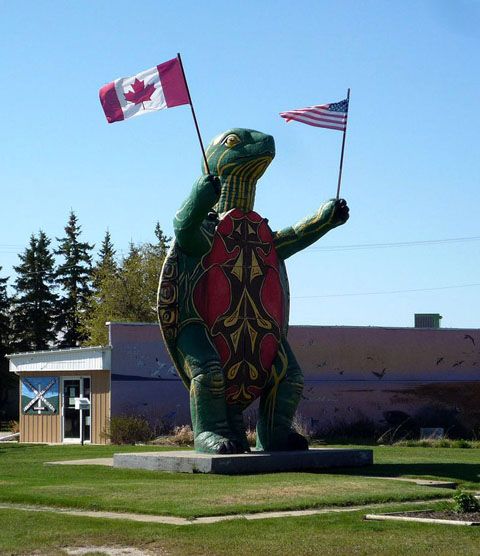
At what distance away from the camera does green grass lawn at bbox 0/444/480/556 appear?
903cm

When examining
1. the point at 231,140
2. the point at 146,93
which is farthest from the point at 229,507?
the point at 146,93

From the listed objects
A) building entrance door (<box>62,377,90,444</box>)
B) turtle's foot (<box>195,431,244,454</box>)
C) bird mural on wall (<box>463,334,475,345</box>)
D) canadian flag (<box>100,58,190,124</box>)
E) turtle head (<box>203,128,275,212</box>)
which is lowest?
turtle's foot (<box>195,431,244,454</box>)

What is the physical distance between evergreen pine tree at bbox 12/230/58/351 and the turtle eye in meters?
36.5

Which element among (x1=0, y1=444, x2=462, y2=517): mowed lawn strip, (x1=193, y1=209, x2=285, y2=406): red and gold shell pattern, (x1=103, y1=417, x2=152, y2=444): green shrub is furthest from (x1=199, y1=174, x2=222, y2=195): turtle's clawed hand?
(x1=103, y1=417, x2=152, y2=444): green shrub

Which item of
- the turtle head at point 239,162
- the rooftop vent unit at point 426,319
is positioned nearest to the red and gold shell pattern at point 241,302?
the turtle head at point 239,162

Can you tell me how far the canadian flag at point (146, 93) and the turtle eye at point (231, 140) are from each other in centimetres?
111

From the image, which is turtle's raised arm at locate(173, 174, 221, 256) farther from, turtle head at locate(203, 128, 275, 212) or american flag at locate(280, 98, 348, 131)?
american flag at locate(280, 98, 348, 131)

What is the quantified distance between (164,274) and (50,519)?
21.5 ft

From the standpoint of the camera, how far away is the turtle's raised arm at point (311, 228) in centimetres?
1719

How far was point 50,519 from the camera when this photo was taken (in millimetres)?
10555

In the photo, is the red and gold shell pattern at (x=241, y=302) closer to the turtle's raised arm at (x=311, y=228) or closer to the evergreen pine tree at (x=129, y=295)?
the turtle's raised arm at (x=311, y=228)

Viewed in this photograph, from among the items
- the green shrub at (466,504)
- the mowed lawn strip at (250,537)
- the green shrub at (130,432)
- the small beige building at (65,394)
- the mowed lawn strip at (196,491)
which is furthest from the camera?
the small beige building at (65,394)

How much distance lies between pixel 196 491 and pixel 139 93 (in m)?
7.07

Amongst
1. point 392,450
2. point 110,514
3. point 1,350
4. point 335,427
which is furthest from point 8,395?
point 110,514
